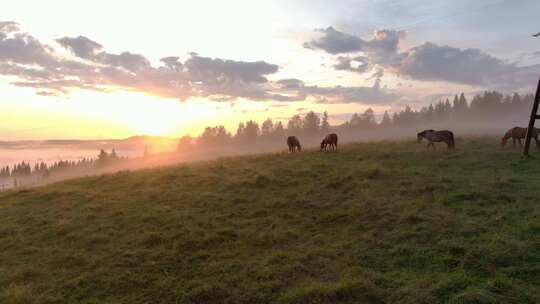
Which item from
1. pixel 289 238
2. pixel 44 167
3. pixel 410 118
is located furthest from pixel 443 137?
pixel 44 167

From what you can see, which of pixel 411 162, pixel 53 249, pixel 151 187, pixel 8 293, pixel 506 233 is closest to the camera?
pixel 8 293

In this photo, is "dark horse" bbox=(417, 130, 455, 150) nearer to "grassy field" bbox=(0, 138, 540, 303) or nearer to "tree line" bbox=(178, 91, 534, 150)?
"grassy field" bbox=(0, 138, 540, 303)

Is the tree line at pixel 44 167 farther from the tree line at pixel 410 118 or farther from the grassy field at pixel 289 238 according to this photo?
the grassy field at pixel 289 238

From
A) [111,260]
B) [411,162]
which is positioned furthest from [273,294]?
[411,162]

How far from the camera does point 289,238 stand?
12906mm

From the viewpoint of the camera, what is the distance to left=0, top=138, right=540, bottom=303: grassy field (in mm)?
9344

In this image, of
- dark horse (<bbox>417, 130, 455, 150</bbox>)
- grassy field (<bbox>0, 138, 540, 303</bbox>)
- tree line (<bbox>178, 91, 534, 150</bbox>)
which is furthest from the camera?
tree line (<bbox>178, 91, 534, 150</bbox>)

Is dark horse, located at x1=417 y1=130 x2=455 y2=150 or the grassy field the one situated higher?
dark horse, located at x1=417 y1=130 x2=455 y2=150

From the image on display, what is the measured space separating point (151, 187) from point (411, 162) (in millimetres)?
15565

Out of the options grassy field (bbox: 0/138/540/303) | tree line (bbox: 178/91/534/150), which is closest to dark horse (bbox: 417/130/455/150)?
grassy field (bbox: 0/138/540/303)

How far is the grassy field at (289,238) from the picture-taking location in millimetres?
9344

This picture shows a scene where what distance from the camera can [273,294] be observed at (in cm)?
924

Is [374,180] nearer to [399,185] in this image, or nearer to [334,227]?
[399,185]

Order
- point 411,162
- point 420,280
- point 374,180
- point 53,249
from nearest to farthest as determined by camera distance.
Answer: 1. point 420,280
2. point 53,249
3. point 374,180
4. point 411,162
